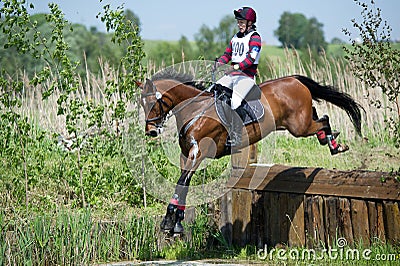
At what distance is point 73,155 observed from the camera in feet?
26.4

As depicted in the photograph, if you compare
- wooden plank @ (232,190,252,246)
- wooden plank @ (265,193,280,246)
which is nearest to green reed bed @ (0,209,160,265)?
wooden plank @ (232,190,252,246)

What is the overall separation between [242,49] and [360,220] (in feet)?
7.02

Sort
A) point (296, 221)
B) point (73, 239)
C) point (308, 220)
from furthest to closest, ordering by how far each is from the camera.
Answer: point (296, 221) < point (308, 220) < point (73, 239)

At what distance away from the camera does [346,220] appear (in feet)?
19.2

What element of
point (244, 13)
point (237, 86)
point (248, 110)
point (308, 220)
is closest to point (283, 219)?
point (308, 220)

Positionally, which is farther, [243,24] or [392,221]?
[243,24]

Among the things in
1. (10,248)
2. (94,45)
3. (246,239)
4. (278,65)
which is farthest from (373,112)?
(94,45)

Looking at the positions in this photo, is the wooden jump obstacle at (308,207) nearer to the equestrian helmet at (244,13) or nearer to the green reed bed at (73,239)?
the green reed bed at (73,239)

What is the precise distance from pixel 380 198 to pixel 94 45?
46.7m

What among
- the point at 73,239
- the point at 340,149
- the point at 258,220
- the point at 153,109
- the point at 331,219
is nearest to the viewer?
the point at 153,109

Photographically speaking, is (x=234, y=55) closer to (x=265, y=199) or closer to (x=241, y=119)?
(x=241, y=119)

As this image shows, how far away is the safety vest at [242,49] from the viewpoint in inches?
239

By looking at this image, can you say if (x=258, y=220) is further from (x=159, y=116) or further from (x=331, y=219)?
(x=159, y=116)

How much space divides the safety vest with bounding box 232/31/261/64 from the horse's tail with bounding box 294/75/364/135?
3.03 ft
